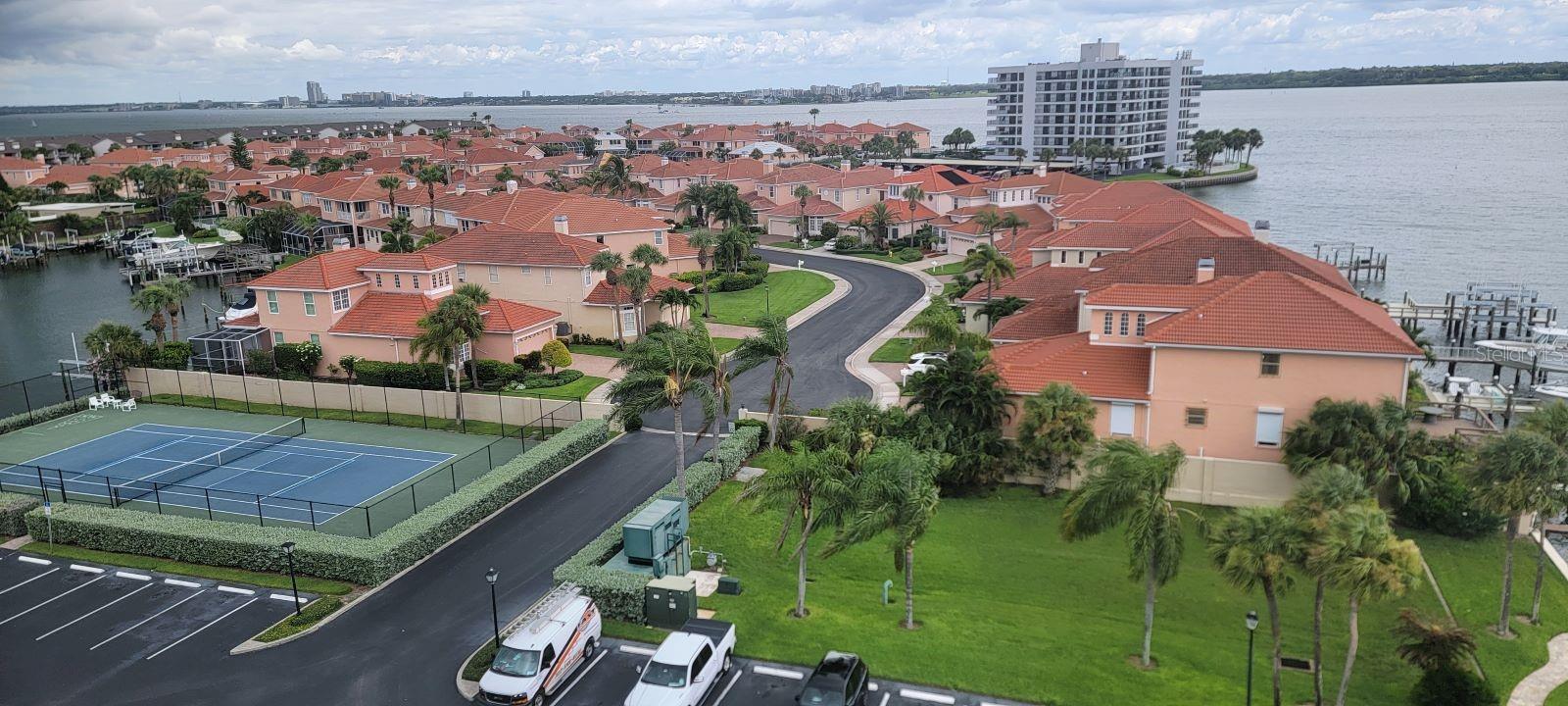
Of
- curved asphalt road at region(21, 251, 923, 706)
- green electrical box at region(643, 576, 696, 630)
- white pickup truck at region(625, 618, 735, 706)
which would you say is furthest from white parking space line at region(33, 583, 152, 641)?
white pickup truck at region(625, 618, 735, 706)

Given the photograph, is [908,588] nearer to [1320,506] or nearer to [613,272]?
[1320,506]

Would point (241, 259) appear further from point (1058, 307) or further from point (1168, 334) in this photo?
point (1168, 334)

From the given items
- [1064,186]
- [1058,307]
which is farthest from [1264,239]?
[1064,186]

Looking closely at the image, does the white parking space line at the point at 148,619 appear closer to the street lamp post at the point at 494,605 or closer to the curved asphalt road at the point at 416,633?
the curved asphalt road at the point at 416,633

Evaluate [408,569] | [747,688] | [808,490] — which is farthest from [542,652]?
[408,569]

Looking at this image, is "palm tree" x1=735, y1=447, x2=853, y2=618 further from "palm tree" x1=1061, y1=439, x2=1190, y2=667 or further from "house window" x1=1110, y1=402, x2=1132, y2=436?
"house window" x1=1110, y1=402, x2=1132, y2=436

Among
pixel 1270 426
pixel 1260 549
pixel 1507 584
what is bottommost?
pixel 1507 584
